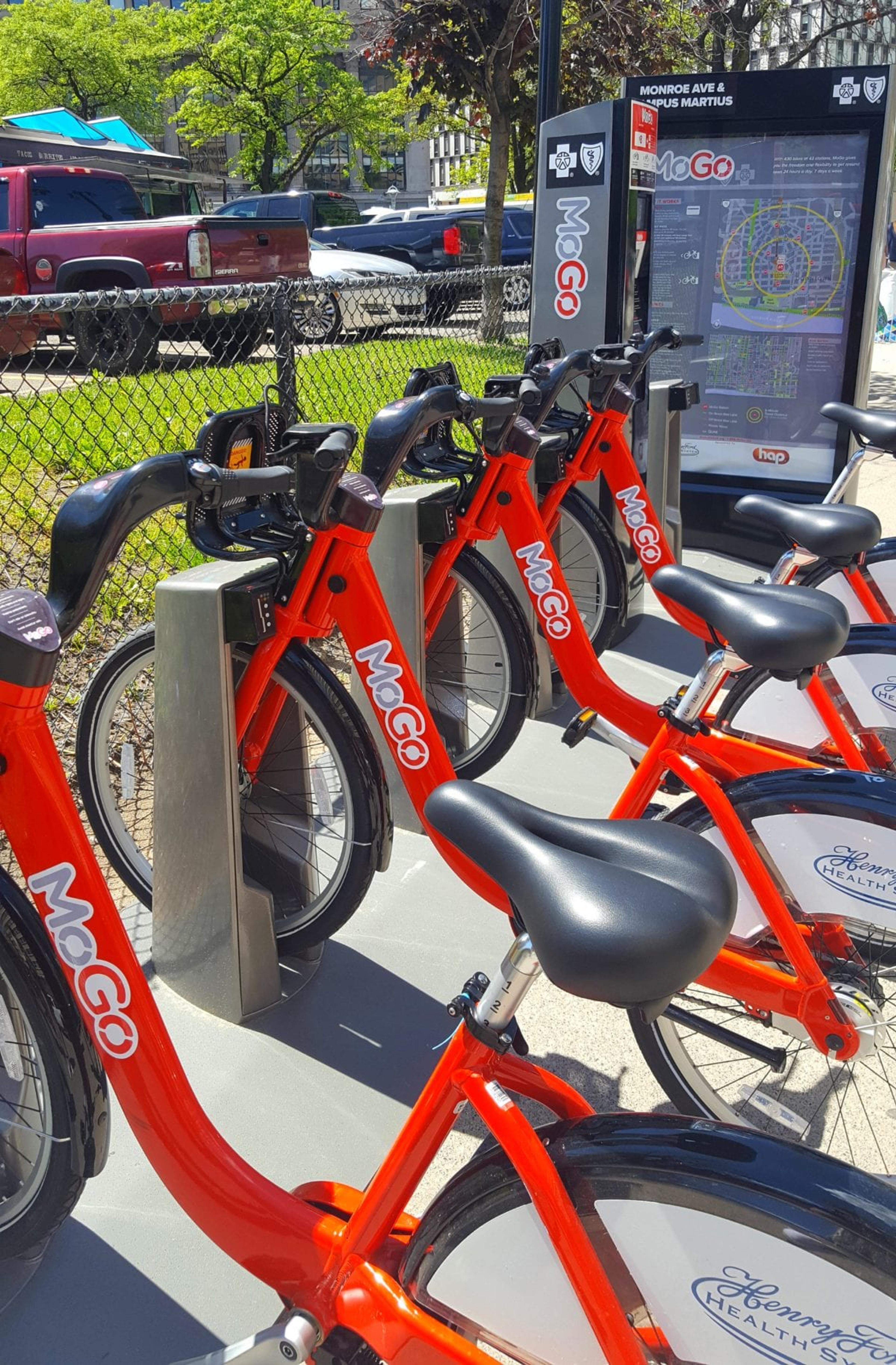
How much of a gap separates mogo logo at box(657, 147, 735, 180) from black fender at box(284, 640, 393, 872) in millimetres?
4562

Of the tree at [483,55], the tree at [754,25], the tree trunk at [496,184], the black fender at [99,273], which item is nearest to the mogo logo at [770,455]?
the tree at [483,55]

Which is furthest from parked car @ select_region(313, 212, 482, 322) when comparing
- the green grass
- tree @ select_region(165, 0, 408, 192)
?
tree @ select_region(165, 0, 408, 192)

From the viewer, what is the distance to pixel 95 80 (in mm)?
36750

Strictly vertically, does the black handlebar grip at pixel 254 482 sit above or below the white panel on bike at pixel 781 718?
above

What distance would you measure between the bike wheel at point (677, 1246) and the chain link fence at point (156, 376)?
171 centimetres

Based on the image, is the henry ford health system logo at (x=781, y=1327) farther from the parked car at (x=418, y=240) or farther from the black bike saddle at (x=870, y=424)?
the parked car at (x=418, y=240)

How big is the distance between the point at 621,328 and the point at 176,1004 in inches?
137

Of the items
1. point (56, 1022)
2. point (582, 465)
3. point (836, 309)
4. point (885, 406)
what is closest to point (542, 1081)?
point (56, 1022)

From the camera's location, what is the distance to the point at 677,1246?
134cm

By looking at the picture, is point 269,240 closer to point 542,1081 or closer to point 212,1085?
point 212,1085

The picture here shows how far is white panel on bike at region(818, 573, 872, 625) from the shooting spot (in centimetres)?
360

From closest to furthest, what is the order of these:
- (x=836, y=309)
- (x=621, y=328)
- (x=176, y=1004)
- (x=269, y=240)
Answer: (x=176, y=1004) < (x=621, y=328) < (x=836, y=309) < (x=269, y=240)

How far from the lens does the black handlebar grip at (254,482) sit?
6.56 ft

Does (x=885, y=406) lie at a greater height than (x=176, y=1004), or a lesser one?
greater
